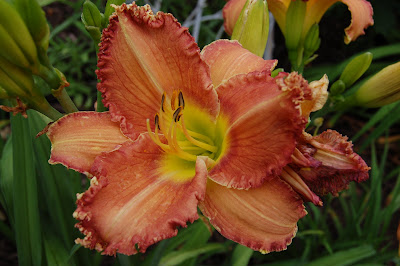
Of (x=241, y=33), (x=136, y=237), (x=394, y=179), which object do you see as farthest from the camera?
(x=394, y=179)

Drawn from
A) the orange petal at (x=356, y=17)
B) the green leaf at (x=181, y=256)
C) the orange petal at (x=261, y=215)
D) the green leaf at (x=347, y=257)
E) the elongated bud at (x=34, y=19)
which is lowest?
the green leaf at (x=347, y=257)

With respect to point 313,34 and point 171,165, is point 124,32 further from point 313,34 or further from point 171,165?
point 313,34

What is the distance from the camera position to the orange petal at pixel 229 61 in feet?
2.34

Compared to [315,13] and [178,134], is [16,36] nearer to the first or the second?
[178,134]

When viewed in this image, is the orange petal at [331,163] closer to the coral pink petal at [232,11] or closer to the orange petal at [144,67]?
the orange petal at [144,67]

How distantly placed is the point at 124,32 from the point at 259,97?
0.86 feet

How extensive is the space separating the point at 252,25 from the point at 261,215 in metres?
0.38

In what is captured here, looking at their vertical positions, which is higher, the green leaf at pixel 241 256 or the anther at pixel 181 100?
the anther at pixel 181 100

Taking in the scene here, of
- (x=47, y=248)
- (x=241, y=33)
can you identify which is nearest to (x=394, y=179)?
(x=241, y=33)

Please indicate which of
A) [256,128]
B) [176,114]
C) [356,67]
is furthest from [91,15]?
[356,67]

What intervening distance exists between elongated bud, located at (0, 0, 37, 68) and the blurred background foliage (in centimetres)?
26

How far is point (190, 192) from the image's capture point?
613 millimetres

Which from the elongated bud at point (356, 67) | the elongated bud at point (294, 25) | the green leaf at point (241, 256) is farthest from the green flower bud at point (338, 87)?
the green leaf at point (241, 256)

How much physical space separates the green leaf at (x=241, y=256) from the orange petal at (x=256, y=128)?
2.10ft
